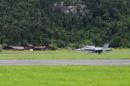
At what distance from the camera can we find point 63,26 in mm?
182875

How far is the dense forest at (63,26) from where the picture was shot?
6019 inches

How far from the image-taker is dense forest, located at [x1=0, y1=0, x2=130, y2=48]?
153 m
